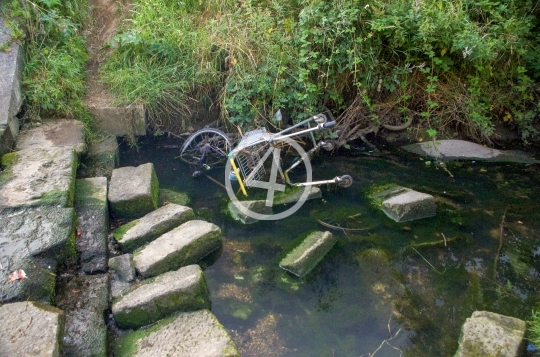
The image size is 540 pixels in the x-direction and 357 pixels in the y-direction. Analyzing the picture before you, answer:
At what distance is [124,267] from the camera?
378 cm

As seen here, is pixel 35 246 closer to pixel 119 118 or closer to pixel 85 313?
pixel 85 313

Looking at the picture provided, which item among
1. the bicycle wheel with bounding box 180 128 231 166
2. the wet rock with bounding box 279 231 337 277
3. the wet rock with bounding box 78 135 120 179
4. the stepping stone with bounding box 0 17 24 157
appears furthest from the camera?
the bicycle wheel with bounding box 180 128 231 166

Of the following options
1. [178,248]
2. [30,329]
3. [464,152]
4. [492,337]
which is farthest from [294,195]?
[30,329]

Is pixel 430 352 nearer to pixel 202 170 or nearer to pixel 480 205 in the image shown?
pixel 480 205

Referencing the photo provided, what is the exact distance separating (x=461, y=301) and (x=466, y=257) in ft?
2.04

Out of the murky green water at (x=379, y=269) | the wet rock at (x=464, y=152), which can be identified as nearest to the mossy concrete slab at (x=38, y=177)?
the murky green water at (x=379, y=269)

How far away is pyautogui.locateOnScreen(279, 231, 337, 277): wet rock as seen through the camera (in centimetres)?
409

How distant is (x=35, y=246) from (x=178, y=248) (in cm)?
117

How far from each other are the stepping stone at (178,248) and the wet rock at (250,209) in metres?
0.48

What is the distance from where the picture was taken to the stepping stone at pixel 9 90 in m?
4.58

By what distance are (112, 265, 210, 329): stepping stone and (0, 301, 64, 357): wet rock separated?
524 millimetres

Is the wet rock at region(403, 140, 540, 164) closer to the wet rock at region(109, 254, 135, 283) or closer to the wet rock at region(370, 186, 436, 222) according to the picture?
the wet rock at region(370, 186, 436, 222)

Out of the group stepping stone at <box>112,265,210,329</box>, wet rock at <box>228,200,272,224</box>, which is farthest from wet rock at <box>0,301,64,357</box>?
wet rock at <box>228,200,272,224</box>

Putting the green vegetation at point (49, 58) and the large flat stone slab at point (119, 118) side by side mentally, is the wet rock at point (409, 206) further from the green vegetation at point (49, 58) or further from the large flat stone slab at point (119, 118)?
the green vegetation at point (49, 58)
